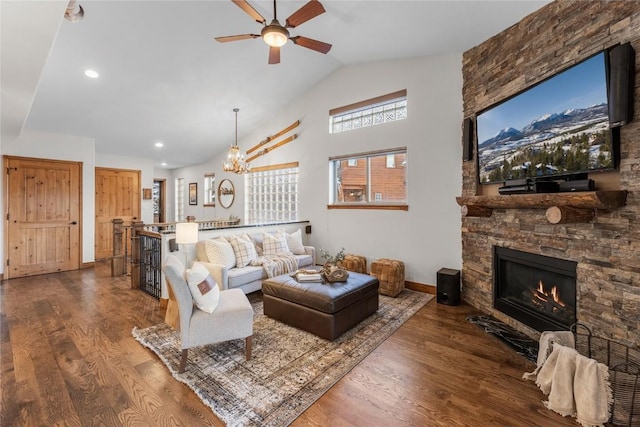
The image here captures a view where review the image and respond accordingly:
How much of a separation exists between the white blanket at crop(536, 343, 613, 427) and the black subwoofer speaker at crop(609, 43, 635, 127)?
5.45 feet

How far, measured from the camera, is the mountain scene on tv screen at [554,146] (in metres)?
2.19

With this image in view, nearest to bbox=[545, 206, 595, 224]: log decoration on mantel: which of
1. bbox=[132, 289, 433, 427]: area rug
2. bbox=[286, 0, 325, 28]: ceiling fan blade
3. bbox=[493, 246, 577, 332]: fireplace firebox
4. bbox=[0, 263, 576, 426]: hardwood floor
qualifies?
bbox=[493, 246, 577, 332]: fireplace firebox

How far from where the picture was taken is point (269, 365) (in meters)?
2.42

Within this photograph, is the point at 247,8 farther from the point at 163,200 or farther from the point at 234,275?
→ the point at 163,200

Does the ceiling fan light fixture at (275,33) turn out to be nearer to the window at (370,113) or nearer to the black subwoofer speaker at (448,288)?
the window at (370,113)

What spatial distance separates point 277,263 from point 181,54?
3.29m

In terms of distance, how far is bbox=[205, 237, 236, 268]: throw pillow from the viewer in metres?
3.75

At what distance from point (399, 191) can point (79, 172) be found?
6280 millimetres

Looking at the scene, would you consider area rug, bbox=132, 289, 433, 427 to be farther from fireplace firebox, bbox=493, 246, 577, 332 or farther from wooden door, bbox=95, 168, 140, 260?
wooden door, bbox=95, 168, 140, 260

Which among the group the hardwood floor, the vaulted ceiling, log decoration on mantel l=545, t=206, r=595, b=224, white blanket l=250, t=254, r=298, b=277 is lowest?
Answer: the hardwood floor

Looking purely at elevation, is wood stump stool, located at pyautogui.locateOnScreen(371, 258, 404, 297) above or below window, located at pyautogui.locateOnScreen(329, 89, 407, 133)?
below

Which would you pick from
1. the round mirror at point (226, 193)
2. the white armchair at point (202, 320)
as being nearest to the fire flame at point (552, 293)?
the white armchair at point (202, 320)

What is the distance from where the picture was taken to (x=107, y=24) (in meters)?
3.39

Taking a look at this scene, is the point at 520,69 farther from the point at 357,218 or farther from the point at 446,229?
the point at 357,218
